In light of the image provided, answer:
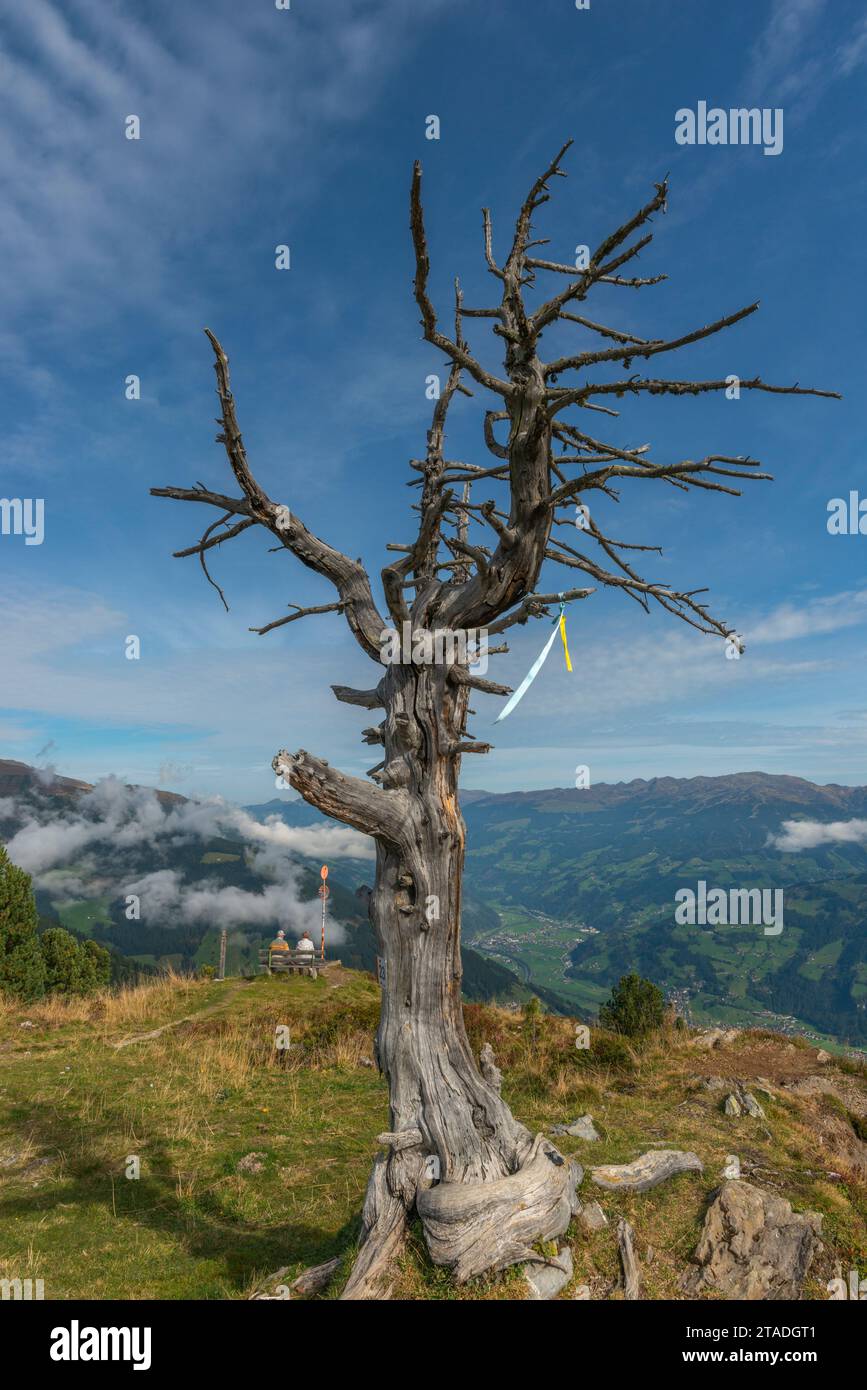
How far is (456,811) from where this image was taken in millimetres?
7785

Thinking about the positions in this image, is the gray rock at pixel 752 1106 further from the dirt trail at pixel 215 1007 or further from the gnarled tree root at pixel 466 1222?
the dirt trail at pixel 215 1007

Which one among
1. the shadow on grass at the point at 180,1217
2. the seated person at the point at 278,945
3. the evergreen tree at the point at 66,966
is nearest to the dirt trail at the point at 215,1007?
the seated person at the point at 278,945

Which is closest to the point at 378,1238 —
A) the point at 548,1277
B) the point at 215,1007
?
the point at 548,1277

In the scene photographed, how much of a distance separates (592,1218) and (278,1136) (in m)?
7.02

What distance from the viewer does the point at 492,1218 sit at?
6395 millimetres

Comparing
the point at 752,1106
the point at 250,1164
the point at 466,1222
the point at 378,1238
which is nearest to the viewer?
the point at 466,1222

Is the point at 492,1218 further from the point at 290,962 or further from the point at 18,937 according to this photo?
the point at 18,937

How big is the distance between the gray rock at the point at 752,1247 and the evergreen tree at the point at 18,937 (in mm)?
26097

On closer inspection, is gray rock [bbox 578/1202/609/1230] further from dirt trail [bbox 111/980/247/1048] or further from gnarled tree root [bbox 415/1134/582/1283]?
dirt trail [bbox 111/980/247/1048]

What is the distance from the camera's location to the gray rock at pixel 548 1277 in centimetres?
619

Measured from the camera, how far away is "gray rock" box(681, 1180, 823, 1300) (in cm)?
691

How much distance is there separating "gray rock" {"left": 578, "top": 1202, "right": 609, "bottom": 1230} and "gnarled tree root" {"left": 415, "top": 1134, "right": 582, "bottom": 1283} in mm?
448

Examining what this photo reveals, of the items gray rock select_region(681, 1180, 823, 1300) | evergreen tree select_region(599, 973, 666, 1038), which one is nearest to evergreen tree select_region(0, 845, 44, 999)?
evergreen tree select_region(599, 973, 666, 1038)
